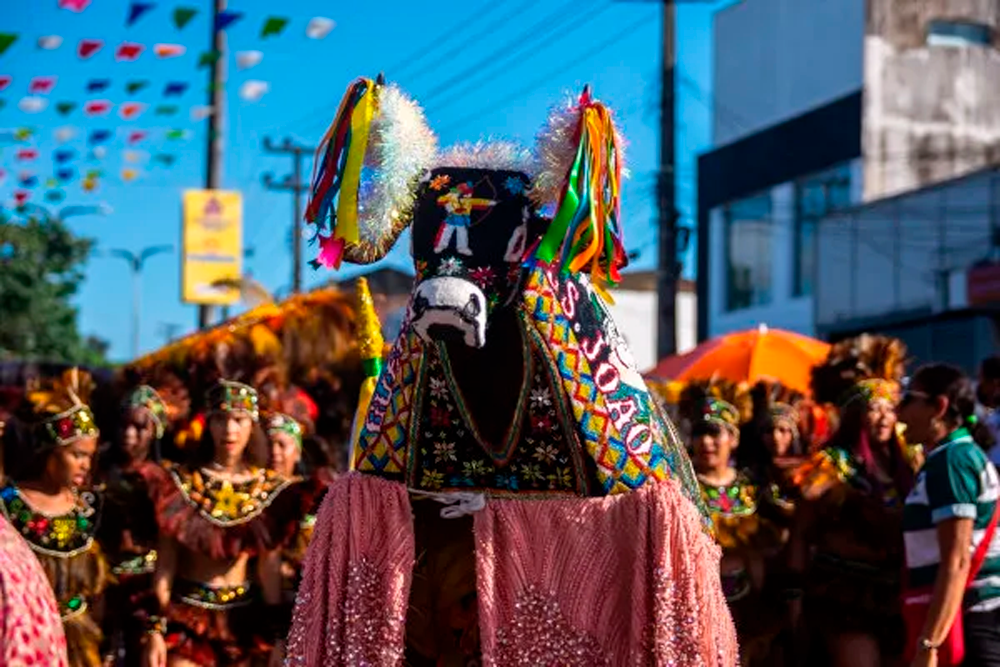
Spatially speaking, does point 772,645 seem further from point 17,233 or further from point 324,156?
point 17,233

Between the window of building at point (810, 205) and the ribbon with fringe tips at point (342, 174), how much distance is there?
24.3 meters

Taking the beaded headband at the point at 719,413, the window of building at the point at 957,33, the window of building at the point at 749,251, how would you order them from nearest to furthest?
1. the beaded headband at the point at 719,413
2. the window of building at the point at 957,33
3. the window of building at the point at 749,251

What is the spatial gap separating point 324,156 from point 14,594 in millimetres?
2336

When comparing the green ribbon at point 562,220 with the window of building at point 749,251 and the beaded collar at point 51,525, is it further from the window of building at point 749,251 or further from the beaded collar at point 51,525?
the window of building at point 749,251

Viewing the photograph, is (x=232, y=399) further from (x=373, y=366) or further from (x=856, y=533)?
(x=856, y=533)

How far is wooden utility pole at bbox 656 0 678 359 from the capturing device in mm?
21281

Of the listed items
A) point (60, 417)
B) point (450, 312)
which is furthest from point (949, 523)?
point (60, 417)

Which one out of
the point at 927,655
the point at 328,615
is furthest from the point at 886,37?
the point at 328,615

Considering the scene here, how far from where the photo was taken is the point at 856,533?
8172 millimetres

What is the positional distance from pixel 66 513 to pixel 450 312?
393cm

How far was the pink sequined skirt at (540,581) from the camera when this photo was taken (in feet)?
15.2

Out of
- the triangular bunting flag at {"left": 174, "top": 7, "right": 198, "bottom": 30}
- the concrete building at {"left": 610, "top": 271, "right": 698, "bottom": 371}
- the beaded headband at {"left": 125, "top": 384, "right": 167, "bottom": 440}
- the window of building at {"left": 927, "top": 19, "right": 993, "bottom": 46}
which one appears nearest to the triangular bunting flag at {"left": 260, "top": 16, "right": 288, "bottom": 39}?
the triangular bunting flag at {"left": 174, "top": 7, "right": 198, "bottom": 30}

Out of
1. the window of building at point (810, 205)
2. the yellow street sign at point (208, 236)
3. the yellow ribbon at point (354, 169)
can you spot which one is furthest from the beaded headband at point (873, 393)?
the window of building at point (810, 205)

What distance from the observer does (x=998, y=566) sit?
21.8 feet
